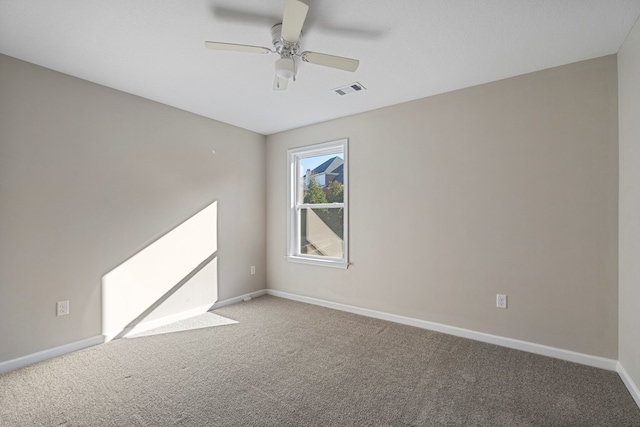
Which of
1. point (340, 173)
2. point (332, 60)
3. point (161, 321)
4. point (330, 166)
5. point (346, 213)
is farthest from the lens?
point (330, 166)

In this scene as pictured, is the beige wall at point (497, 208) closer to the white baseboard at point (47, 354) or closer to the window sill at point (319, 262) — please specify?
the window sill at point (319, 262)

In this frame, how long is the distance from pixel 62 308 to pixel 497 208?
4053 millimetres

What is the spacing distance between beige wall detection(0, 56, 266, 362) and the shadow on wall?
11cm

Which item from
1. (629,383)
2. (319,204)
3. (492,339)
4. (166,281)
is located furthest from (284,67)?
(629,383)

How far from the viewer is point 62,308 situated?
8.58 feet

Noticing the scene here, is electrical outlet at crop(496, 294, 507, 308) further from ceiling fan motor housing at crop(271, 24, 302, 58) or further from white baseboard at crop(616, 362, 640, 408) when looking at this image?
ceiling fan motor housing at crop(271, 24, 302, 58)

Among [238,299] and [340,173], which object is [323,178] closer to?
[340,173]

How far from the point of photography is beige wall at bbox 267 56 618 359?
2.39 m

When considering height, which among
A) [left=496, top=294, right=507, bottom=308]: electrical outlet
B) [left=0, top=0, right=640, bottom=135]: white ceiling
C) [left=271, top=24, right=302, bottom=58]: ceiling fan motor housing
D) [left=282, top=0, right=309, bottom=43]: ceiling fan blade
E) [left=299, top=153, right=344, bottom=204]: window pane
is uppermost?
[left=0, top=0, right=640, bottom=135]: white ceiling

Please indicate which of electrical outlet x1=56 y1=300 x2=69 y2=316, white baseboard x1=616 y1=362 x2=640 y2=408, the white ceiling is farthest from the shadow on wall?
white baseboard x1=616 y1=362 x2=640 y2=408

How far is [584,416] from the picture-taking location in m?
1.81

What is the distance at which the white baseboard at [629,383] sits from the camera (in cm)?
193

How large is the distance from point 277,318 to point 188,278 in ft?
3.92

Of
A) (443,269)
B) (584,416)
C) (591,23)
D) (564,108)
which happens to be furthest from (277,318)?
(591,23)
